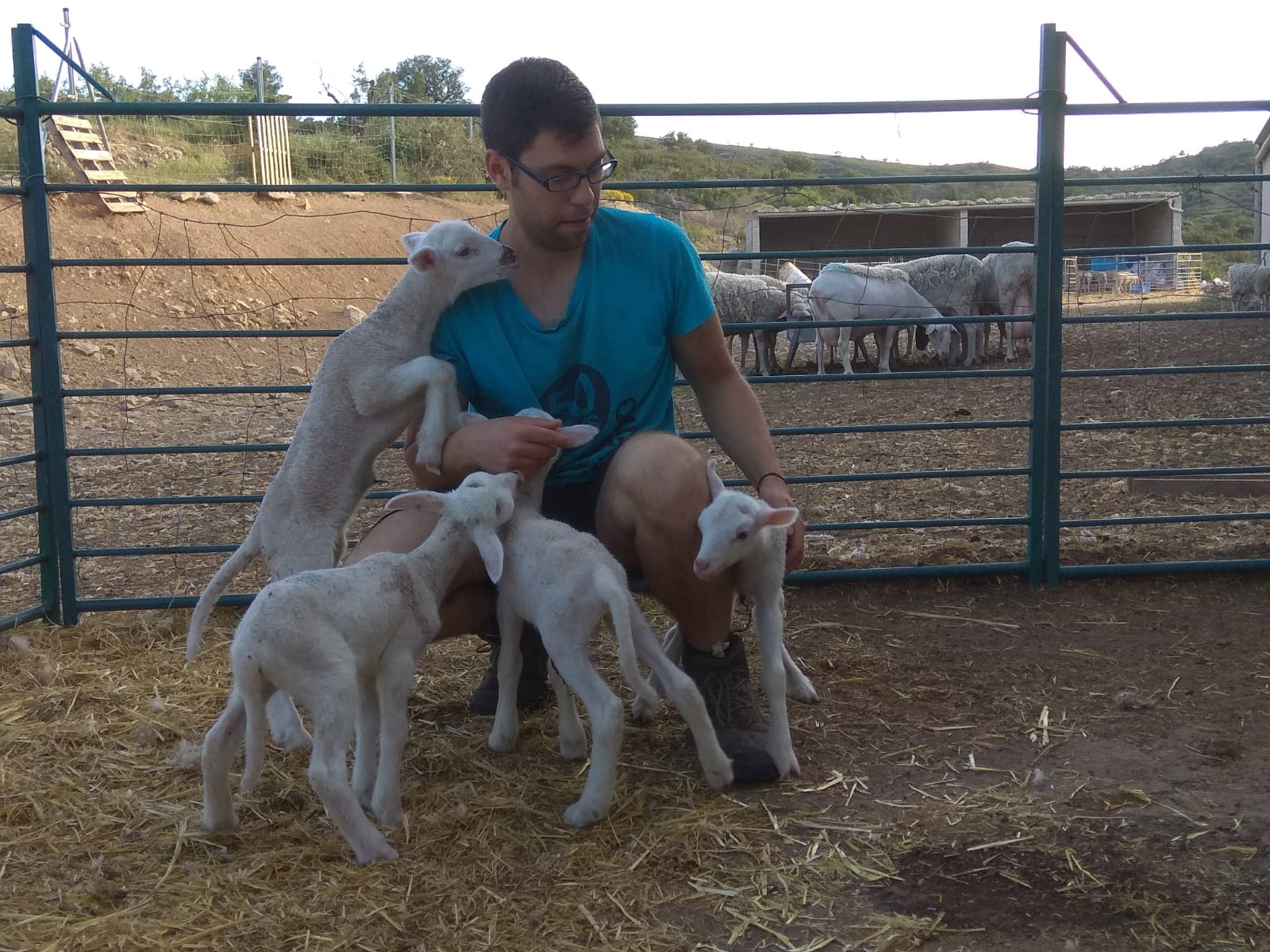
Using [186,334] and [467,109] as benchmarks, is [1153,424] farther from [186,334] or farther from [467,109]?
[186,334]

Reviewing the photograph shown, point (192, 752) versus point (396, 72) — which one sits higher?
point (396, 72)

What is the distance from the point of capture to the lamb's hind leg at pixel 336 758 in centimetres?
260

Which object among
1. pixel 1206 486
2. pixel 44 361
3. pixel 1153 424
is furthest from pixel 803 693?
pixel 1206 486

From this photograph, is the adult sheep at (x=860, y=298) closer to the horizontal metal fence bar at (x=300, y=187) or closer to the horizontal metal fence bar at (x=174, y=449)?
the horizontal metal fence bar at (x=300, y=187)

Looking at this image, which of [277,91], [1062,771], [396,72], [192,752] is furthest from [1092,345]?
[396,72]

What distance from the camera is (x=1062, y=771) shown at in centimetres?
319

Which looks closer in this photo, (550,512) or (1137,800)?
(1137,800)

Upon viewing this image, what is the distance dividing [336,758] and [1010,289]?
42.7 feet

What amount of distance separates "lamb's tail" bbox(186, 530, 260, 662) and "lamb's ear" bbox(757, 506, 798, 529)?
1.51 m

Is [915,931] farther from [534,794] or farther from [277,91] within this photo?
[277,91]

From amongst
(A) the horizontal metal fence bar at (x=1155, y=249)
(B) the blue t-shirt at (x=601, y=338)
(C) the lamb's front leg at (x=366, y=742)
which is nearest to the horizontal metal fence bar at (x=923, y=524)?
(A) the horizontal metal fence bar at (x=1155, y=249)

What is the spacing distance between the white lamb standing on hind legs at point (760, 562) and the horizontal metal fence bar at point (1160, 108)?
2.54m

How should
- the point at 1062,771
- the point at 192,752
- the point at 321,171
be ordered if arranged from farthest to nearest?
the point at 321,171 → the point at 192,752 → the point at 1062,771

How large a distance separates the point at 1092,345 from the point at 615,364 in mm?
10576
